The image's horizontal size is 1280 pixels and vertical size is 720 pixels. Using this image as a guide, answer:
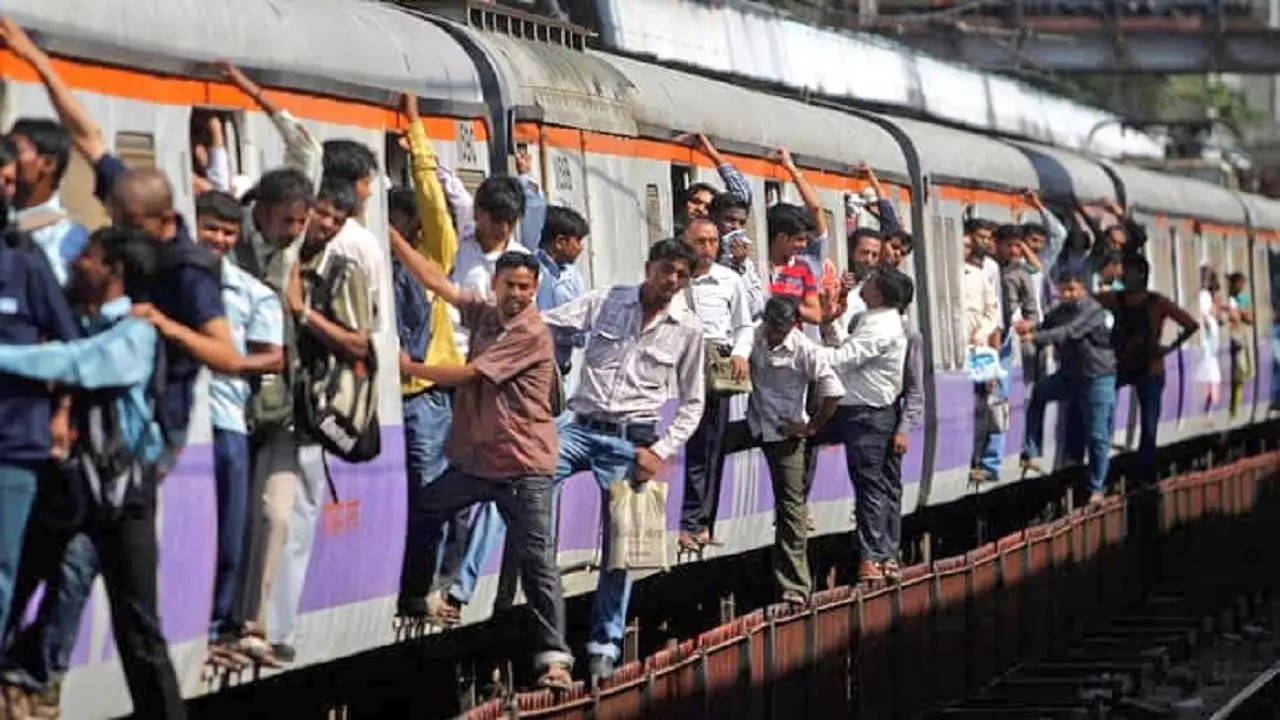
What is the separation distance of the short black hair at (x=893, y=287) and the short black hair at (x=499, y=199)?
5.47 metres

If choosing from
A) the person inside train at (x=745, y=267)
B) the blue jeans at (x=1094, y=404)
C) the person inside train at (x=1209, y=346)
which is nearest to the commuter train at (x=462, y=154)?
the blue jeans at (x=1094, y=404)

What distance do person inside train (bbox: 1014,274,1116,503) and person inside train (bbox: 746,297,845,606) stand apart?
773 cm

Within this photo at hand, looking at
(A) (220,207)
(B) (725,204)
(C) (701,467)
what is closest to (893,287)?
(C) (701,467)

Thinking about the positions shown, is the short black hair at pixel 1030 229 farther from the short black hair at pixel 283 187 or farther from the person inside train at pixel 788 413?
the short black hair at pixel 283 187

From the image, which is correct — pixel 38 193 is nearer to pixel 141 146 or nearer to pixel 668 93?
pixel 141 146

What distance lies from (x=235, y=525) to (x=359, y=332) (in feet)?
3.13

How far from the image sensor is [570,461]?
1484 centimetres

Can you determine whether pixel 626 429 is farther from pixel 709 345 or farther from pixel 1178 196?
pixel 1178 196

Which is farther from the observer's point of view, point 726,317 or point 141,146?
point 726,317

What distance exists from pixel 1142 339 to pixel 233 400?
54.1 ft

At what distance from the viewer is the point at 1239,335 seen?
3750 centimetres

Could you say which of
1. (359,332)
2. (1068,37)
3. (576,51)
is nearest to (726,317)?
(576,51)

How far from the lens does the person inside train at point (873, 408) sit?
62.2ft

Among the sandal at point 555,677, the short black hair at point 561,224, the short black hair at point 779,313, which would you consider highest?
the short black hair at point 561,224
